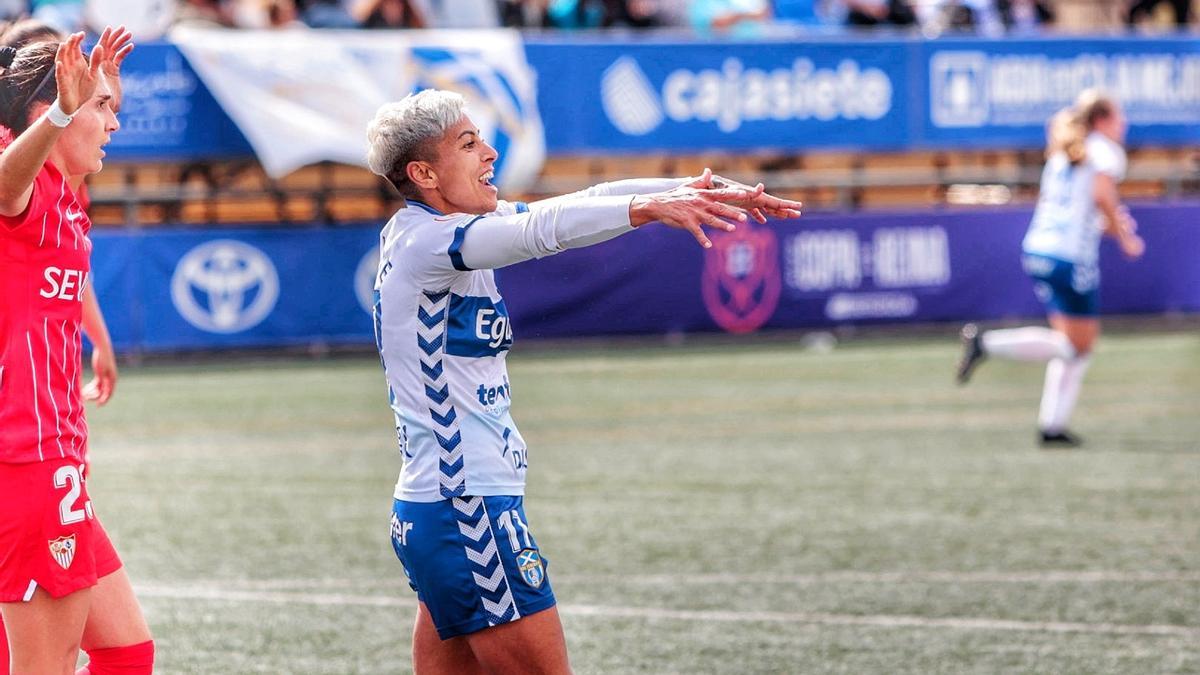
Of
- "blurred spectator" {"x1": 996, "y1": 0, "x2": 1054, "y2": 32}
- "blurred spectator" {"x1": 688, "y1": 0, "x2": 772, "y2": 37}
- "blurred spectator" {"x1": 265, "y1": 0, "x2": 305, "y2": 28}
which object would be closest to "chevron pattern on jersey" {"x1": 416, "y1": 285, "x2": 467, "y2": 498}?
"blurred spectator" {"x1": 265, "y1": 0, "x2": 305, "y2": 28}

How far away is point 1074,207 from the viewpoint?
12430mm

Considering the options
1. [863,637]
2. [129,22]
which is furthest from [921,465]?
[129,22]

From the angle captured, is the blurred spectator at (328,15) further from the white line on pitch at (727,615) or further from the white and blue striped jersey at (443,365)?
the white and blue striped jersey at (443,365)

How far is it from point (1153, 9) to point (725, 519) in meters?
16.2

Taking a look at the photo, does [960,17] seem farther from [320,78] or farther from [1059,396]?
[1059,396]

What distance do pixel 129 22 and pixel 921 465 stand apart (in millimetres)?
8313

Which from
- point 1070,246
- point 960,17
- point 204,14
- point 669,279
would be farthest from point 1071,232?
point 960,17

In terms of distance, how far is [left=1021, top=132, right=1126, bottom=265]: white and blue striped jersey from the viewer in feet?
40.4

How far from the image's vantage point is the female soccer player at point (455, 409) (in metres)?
4.39

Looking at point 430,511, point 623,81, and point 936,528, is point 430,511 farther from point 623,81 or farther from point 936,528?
point 623,81

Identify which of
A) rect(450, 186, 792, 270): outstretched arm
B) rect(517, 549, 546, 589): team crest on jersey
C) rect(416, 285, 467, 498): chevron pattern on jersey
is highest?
rect(450, 186, 792, 270): outstretched arm

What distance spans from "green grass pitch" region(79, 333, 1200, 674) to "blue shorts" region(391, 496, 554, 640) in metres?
2.13

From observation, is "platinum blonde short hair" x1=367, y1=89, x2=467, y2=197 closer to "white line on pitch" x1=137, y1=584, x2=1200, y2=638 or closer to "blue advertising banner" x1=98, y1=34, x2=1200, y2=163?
"white line on pitch" x1=137, y1=584, x2=1200, y2=638

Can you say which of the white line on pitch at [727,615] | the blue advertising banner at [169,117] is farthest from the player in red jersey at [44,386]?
the blue advertising banner at [169,117]
